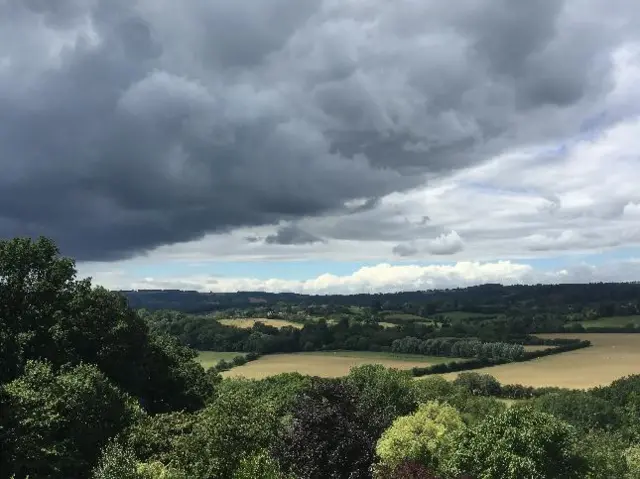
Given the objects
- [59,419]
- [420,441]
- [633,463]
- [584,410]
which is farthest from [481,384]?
[59,419]

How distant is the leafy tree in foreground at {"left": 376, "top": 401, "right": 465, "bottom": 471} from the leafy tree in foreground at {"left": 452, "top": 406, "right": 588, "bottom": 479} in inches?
82.0

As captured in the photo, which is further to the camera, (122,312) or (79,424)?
(122,312)

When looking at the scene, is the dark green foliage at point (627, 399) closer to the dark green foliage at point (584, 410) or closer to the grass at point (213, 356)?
the dark green foliage at point (584, 410)

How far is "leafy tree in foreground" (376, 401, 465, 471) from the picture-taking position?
4253 centimetres

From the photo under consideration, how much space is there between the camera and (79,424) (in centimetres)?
4497

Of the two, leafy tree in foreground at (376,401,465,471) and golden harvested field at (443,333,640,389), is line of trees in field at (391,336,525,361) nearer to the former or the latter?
golden harvested field at (443,333,640,389)

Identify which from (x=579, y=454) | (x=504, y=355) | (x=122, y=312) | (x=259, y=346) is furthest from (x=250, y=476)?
(x=259, y=346)

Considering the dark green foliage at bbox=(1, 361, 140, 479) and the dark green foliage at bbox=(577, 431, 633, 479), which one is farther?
the dark green foliage at bbox=(577, 431, 633, 479)

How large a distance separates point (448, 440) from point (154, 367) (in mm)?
39046

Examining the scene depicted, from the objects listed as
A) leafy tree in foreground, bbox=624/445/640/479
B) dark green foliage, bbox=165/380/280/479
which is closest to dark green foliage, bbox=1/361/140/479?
dark green foliage, bbox=165/380/280/479

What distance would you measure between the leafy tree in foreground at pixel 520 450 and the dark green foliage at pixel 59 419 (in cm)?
2739

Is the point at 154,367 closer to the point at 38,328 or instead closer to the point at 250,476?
the point at 38,328

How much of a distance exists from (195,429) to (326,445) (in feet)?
31.1

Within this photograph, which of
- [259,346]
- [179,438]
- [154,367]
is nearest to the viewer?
[179,438]
